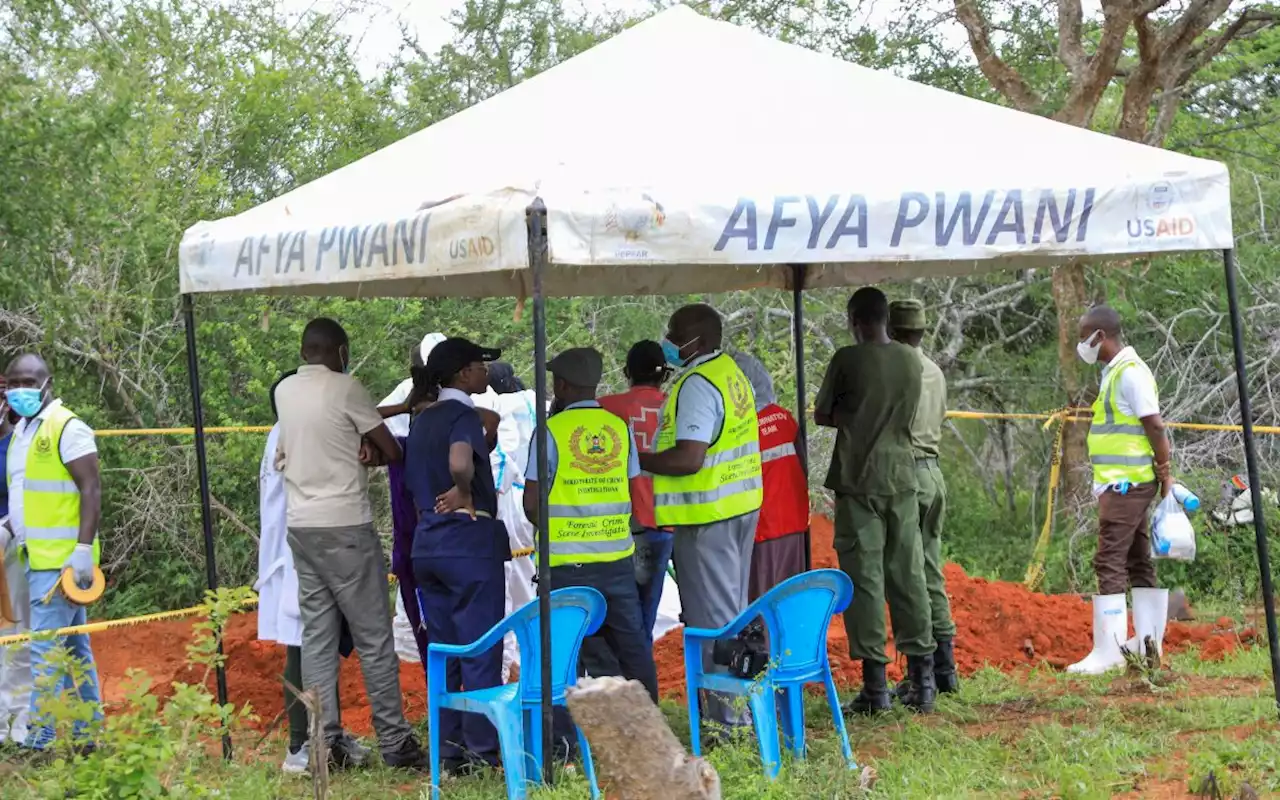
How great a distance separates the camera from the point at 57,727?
5.18 metres

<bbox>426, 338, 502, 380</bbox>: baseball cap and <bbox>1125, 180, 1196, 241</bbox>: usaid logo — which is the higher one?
<bbox>1125, 180, 1196, 241</bbox>: usaid logo

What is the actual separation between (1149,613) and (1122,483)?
75 centimetres

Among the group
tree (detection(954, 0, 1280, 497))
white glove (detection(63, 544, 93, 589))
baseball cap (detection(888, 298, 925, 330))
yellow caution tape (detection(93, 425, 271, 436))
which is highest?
tree (detection(954, 0, 1280, 497))

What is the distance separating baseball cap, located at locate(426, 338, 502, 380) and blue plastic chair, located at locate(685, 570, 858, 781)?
1.45 meters

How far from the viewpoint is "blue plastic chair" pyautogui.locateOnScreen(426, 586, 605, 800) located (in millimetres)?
5504

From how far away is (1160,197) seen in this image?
575 centimetres

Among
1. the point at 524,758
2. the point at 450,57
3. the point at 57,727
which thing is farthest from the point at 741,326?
the point at 57,727

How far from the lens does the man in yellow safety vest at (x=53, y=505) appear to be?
701 centimetres

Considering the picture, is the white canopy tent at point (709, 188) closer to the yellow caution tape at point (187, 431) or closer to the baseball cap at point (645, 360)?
the baseball cap at point (645, 360)

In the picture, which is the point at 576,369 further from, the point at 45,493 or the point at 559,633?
the point at 45,493

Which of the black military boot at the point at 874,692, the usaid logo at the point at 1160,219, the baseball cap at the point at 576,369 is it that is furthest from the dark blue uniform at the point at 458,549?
the usaid logo at the point at 1160,219

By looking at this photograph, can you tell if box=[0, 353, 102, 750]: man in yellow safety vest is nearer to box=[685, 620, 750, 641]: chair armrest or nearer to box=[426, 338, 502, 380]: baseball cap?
box=[426, 338, 502, 380]: baseball cap

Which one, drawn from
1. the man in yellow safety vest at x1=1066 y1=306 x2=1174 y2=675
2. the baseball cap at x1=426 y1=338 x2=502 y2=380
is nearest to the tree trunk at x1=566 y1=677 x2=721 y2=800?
the baseball cap at x1=426 y1=338 x2=502 y2=380

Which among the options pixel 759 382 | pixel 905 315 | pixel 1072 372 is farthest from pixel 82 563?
pixel 1072 372
